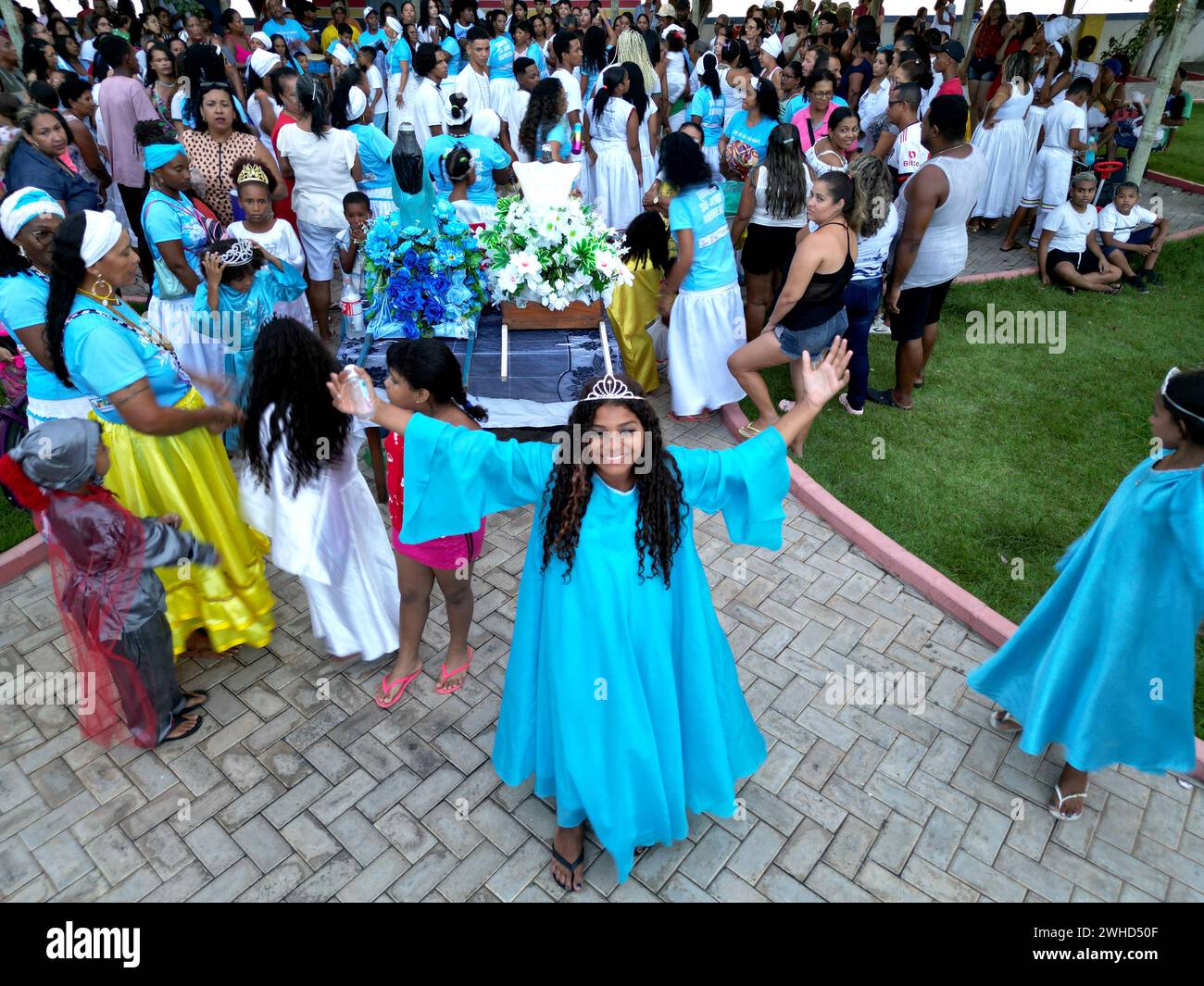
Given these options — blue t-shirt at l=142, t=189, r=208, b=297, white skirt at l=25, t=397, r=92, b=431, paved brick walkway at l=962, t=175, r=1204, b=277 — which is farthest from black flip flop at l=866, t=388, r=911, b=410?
white skirt at l=25, t=397, r=92, b=431

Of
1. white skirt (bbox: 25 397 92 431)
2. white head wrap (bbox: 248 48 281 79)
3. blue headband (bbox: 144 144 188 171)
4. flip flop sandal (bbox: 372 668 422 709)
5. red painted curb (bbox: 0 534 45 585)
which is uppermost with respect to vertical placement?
white head wrap (bbox: 248 48 281 79)

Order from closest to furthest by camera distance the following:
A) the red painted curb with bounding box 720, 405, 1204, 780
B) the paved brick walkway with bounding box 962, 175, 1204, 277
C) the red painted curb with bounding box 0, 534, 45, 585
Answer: the red painted curb with bounding box 720, 405, 1204, 780 → the red painted curb with bounding box 0, 534, 45, 585 → the paved brick walkway with bounding box 962, 175, 1204, 277

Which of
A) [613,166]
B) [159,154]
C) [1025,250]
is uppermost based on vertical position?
[159,154]

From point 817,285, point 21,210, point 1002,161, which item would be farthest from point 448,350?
point 1002,161

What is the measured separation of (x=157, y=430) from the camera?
3.50m

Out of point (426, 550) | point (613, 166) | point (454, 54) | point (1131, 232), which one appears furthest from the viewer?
point (454, 54)

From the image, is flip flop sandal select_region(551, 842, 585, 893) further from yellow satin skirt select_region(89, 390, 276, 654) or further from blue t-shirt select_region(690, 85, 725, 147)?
blue t-shirt select_region(690, 85, 725, 147)

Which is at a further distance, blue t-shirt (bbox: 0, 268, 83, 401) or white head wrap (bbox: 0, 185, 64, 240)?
white head wrap (bbox: 0, 185, 64, 240)

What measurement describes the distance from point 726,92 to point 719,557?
7.82 m

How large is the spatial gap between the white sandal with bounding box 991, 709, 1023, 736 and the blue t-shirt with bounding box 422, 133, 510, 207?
196 inches

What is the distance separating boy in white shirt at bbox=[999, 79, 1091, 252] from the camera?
8969 mm

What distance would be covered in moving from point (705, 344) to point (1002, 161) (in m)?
6.48

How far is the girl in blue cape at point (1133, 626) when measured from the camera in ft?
8.94

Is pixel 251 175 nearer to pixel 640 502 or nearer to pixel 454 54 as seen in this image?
pixel 640 502
